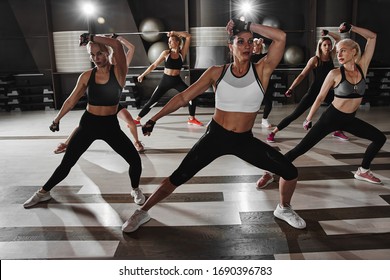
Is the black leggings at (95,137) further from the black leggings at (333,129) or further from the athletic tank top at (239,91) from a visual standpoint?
the black leggings at (333,129)

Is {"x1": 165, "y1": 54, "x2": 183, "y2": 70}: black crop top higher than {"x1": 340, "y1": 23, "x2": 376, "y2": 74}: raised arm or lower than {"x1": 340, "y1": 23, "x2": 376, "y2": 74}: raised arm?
lower

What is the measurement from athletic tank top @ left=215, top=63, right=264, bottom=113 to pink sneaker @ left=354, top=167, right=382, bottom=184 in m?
1.65

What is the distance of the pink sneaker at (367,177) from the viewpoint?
11.0 feet

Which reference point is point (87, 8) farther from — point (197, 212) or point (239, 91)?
point (239, 91)

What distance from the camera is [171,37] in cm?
559

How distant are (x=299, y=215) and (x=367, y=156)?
112cm

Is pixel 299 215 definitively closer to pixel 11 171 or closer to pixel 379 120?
Answer: pixel 11 171

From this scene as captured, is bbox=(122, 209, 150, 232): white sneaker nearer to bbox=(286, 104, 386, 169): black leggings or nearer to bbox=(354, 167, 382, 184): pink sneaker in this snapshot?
bbox=(286, 104, 386, 169): black leggings

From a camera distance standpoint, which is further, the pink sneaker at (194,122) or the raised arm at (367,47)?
the pink sneaker at (194,122)

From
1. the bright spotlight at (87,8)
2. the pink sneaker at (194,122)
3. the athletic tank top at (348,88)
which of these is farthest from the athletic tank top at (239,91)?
the bright spotlight at (87,8)

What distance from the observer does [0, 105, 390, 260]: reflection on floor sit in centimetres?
228

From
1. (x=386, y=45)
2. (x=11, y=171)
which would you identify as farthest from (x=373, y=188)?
(x=386, y=45)

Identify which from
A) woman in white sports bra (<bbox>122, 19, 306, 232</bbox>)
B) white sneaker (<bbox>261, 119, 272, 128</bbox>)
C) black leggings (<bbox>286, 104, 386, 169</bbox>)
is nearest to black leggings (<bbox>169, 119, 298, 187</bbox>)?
woman in white sports bra (<bbox>122, 19, 306, 232</bbox>)

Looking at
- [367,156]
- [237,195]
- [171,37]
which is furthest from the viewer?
[171,37]
